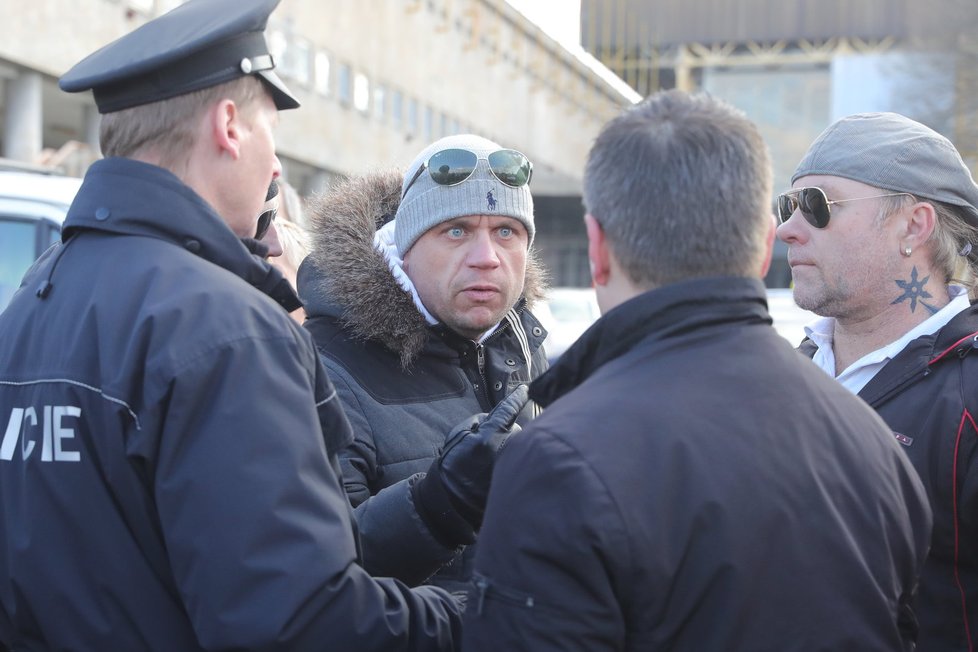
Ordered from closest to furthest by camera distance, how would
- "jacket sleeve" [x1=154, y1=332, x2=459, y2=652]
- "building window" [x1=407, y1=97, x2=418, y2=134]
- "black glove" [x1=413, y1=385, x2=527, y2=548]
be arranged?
"jacket sleeve" [x1=154, y1=332, x2=459, y2=652] → "black glove" [x1=413, y1=385, x2=527, y2=548] → "building window" [x1=407, y1=97, x2=418, y2=134]

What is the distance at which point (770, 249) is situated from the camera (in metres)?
2.20

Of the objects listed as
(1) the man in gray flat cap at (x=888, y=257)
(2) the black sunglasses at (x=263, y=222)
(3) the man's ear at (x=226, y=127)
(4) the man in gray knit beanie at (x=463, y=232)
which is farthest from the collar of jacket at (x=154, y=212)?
(1) the man in gray flat cap at (x=888, y=257)

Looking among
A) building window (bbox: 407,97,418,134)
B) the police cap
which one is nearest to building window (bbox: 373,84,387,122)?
building window (bbox: 407,97,418,134)

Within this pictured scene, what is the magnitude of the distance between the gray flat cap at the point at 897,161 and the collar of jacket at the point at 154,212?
6.22ft

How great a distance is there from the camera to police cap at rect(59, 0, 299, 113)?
2.21m

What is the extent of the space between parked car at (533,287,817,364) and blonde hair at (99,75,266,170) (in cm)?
979

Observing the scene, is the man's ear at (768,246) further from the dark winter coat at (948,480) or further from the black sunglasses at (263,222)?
the black sunglasses at (263,222)

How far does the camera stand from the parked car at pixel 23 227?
18.0 feet

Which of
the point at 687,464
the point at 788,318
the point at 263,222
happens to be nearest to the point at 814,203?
the point at 263,222

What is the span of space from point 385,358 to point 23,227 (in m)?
2.84

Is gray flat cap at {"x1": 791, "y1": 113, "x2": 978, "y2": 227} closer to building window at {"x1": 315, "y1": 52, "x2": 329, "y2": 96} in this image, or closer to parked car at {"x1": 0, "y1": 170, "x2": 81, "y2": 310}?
parked car at {"x1": 0, "y1": 170, "x2": 81, "y2": 310}

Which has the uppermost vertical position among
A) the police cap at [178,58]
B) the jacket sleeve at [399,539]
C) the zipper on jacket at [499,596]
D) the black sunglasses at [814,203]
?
the police cap at [178,58]

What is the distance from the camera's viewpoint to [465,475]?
8.34 ft

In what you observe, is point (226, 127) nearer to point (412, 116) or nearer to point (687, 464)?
point (687, 464)
